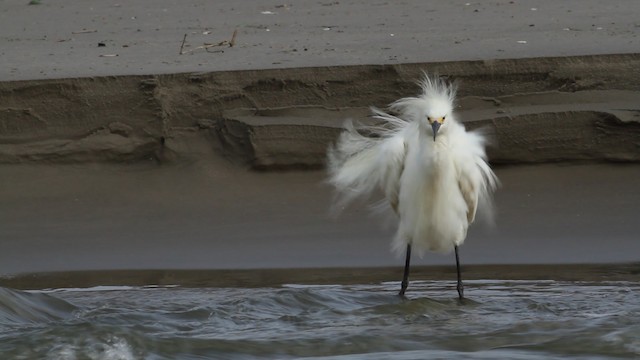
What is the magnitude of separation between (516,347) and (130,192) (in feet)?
11.0

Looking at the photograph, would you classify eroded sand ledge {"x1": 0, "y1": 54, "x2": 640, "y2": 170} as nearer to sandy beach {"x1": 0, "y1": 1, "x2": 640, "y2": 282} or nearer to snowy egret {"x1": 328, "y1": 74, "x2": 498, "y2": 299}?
sandy beach {"x1": 0, "y1": 1, "x2": 640, "y2": 282}

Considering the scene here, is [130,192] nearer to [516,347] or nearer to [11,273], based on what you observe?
[11,273]

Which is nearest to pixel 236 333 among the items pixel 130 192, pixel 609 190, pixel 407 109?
pixel 407 109

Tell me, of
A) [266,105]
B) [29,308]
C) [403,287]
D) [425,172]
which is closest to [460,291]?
[403,287]

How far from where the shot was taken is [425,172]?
7238 mm

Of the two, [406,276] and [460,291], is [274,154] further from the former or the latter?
[460,291]

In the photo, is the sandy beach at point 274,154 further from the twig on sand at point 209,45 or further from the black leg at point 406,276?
the black leg at point 406,276

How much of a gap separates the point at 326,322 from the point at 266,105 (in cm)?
265

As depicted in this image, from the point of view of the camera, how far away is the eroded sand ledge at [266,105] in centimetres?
885

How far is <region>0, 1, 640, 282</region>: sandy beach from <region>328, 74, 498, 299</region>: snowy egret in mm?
578

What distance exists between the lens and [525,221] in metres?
8.34

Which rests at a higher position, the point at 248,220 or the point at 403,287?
the point at 248,220

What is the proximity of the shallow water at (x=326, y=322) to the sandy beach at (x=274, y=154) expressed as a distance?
68cm

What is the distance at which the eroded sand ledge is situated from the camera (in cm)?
885
